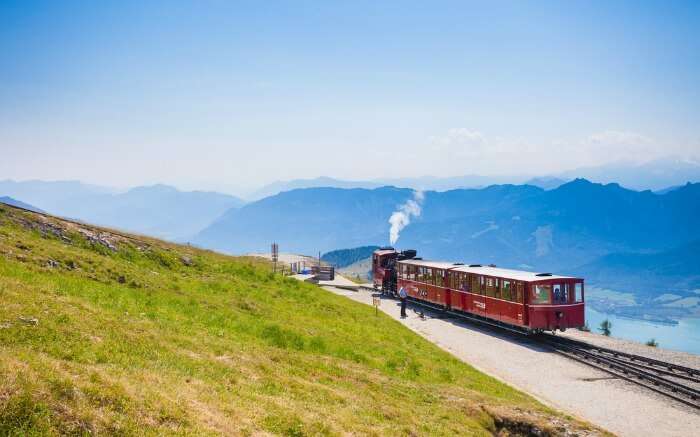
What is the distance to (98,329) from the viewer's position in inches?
519

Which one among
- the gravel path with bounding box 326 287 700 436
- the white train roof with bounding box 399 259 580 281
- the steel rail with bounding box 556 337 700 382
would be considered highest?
the white train roof with bounding box 399 259 580 281

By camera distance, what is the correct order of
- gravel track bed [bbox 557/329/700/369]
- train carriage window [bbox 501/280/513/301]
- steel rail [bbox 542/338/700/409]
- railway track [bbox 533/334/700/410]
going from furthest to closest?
train carriage window [bbox 501/280/513/301] < gravel track bed [bbox 557/329/700/369] < railway track [bbox 533/334/700/410] < steel rail [bbox 542/338/700/409]

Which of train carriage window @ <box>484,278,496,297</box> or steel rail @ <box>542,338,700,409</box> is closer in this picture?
steel rail @ <box>542,338,700,409</box>

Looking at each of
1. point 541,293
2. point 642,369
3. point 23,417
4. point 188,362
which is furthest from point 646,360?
point 23,417

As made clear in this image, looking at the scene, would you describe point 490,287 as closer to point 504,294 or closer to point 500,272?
point 500,272

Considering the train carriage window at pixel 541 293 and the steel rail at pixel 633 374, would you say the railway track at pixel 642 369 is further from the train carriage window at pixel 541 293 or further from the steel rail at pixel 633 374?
the train carriage window at pixel 541 293

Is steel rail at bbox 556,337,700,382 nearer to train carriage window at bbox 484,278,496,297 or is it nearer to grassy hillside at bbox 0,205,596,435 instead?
train carriage window at bbox 484,278,496,297

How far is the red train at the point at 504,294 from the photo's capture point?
111 feet

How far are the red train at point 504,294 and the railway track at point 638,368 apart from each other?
1462 mm

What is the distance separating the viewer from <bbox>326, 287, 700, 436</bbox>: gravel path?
20.5 m

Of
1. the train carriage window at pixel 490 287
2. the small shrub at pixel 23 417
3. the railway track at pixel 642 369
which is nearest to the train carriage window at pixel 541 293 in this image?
the railway track at pixel 642 369

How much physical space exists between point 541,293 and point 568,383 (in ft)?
30.2

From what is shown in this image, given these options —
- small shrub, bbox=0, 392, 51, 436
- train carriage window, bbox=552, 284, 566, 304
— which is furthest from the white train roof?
small shrub, bbox=0, 392, 51, 436

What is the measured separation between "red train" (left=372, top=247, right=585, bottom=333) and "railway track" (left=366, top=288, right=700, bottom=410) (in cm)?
146
